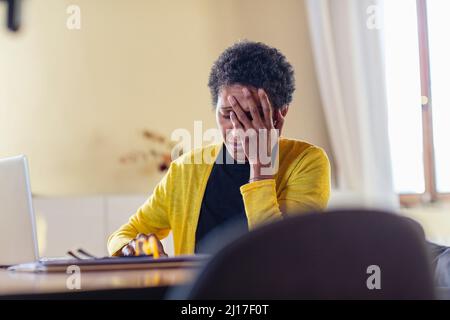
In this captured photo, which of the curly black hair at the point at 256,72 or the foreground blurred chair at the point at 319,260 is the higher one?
the curly black hair at the point at 256,72

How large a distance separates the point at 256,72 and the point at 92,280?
103 cm

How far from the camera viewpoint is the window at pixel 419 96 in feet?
11.3

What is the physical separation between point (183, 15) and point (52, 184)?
1.12 meters

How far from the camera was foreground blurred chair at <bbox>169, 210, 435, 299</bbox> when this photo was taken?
1.92 feet

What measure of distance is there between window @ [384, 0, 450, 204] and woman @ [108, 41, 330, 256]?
1.76 meters

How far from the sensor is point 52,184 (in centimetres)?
323

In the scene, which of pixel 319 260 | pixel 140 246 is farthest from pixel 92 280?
pixel 319 260

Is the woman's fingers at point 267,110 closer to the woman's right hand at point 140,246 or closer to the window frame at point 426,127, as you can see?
the woman's right hand at point 140,246

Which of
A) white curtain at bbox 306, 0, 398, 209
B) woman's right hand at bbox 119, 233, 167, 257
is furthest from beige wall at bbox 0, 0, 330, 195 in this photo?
woman's right hand at bbox 119, 233, 167, 257

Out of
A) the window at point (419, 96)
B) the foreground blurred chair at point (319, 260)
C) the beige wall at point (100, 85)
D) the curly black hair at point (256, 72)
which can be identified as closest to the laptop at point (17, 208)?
the curly black hair at point (256, 72)

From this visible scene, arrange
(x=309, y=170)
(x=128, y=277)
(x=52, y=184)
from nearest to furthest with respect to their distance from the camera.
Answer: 1. (x=128, y=277)
2. (x=309, y=170)
3. (x=52, y=184)

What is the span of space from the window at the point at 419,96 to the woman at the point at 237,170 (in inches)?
69.2
